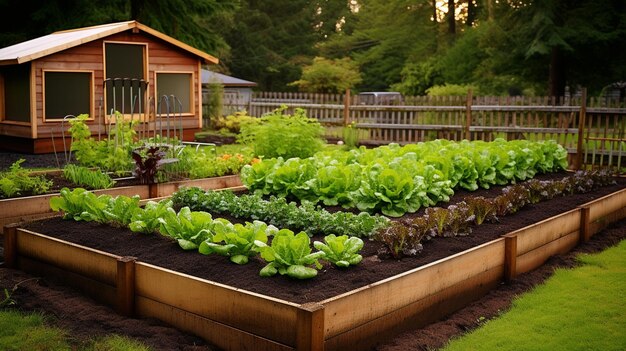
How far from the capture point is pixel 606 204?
8.99 m

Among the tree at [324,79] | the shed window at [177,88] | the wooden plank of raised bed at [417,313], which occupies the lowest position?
the wooden plank of raised bed at [417,313]

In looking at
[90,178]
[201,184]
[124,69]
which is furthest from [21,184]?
[124,69]

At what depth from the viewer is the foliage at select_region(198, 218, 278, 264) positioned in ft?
17.5

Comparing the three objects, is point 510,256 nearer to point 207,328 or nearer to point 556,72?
point 207,328

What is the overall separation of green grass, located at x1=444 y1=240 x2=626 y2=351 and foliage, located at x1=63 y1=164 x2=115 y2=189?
5.67 metres

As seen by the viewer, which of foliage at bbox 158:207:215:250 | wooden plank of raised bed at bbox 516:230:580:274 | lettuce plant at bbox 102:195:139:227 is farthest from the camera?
wooden plank of raised bed at bbox 516:230:580:274

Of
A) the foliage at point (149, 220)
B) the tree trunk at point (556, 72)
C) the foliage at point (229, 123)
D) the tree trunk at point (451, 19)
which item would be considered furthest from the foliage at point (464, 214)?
the tree trunk at point (451, 19)

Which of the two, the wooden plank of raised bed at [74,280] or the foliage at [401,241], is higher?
the foliage at [401,241]

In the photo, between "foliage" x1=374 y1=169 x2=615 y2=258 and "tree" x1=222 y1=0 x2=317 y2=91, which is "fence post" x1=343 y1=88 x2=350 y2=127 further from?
"tree" x1=222 y1=0 x2=317 y2=91

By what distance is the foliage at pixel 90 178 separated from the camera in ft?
29.9

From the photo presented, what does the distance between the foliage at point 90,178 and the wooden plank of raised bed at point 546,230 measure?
541cm

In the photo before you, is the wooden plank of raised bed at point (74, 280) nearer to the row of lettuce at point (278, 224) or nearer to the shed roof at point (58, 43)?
the row of lettuce at point (278, 224)

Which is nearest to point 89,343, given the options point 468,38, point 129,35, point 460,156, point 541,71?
point 460,156

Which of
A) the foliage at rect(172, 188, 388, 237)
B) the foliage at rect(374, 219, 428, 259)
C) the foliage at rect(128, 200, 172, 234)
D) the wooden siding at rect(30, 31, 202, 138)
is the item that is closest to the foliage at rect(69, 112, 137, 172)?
the foliage at rect(172, 188, 388, 237)
